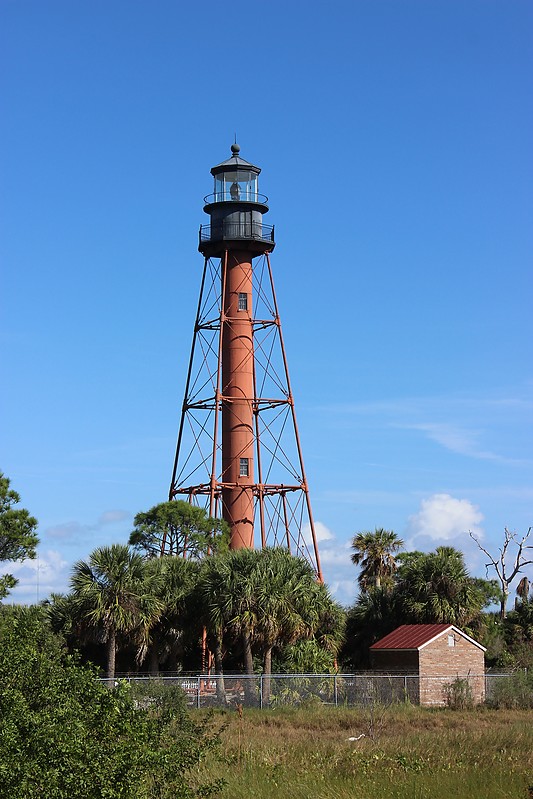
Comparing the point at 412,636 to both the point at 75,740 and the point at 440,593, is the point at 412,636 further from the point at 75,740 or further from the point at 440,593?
the point at 75,740

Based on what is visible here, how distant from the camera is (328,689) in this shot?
1758 inches

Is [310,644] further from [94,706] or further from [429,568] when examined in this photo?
[94,706]

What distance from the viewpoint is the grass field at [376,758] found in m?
19.7

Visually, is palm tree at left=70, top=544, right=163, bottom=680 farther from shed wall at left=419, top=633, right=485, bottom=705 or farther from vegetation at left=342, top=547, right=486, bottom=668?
vegetation at left=342, top=547, right=486, bottom=668

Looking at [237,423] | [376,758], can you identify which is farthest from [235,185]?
[376,758]

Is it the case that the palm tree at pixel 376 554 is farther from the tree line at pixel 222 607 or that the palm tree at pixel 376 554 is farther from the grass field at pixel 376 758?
the grass field at pixel 376 758

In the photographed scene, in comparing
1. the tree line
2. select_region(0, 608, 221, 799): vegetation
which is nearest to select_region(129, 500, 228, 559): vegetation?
the tree line

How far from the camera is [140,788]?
53.5 feet

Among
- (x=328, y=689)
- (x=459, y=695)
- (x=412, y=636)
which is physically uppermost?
(x=412, y=636)

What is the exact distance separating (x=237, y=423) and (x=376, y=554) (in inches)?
561

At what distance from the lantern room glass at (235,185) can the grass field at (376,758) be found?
1292 inches

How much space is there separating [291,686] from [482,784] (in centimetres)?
2465

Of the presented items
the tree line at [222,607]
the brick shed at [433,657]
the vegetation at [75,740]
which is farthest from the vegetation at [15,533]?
the vegetation at [75,740]

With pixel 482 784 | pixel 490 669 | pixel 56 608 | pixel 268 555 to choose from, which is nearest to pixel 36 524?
pixel 56 608
